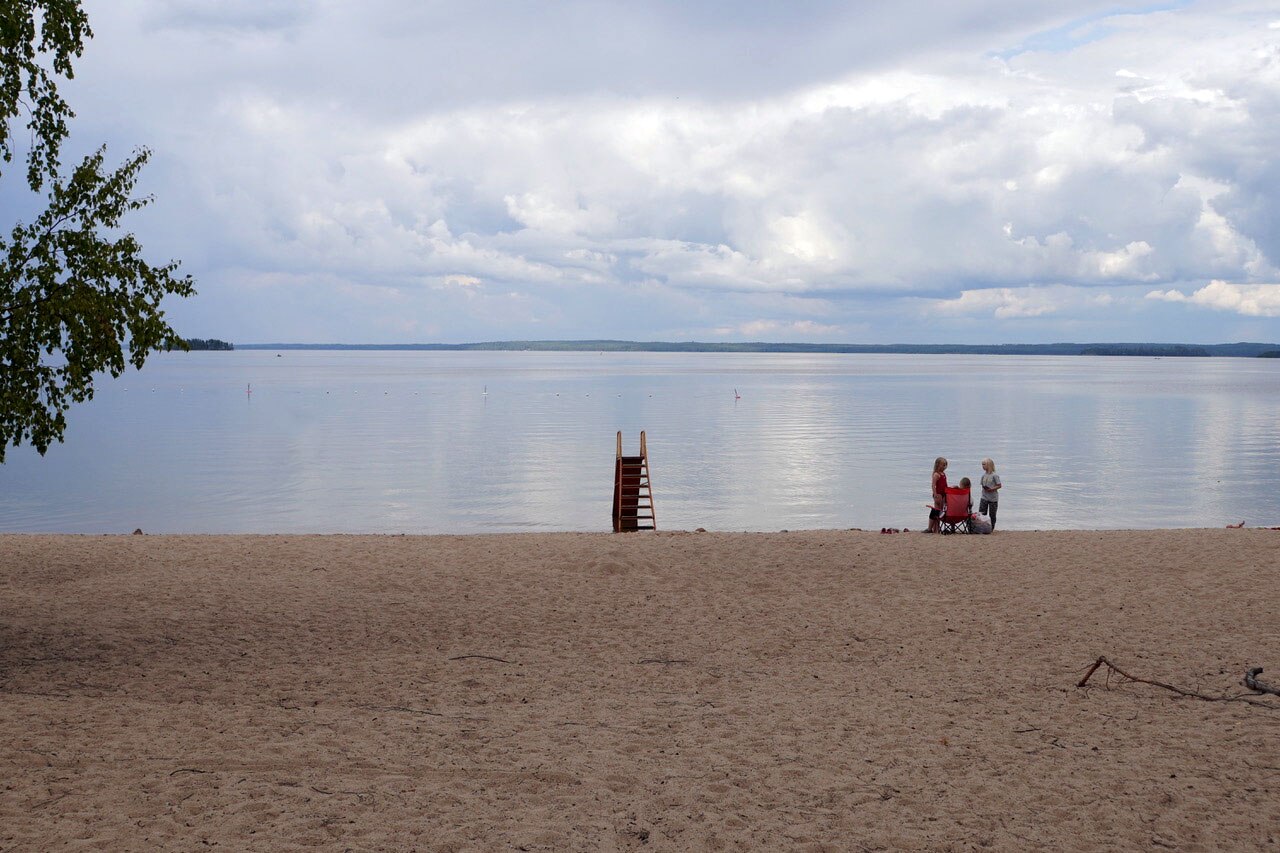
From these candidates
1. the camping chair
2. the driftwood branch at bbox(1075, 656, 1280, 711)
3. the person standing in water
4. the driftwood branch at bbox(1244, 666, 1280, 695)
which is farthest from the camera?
the person standing in water

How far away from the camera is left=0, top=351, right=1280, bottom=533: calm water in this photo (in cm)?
2612

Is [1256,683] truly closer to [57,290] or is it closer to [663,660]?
[663,660]

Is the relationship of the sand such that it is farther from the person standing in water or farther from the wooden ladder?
the wooden ladder

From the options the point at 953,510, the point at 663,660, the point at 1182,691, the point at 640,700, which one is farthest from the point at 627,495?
the point at 1182,691

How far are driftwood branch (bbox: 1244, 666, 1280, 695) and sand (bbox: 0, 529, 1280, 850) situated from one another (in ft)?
0.76

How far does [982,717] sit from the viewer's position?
27.4 ft

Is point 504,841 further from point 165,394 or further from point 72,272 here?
point 165,394

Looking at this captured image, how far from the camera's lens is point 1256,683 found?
8.84m

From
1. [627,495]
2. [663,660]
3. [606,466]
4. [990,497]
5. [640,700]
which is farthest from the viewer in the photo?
[606,466]

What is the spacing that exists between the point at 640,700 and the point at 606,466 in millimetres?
26963

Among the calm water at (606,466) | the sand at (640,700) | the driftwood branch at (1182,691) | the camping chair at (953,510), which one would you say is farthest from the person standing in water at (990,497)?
the driftwood branch at (1182,691)

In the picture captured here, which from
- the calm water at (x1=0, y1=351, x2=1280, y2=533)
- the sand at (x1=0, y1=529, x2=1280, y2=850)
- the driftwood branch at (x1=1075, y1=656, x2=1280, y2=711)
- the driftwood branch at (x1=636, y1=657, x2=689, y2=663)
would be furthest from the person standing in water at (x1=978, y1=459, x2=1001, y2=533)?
the driftwood branch at (x1=636, y1=657, x2=689, y2=663)

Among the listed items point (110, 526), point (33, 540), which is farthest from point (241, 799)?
point (110, 526)

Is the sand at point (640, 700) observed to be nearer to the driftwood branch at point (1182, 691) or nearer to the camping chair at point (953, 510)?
the driftwood branch at point (1182, 691)
